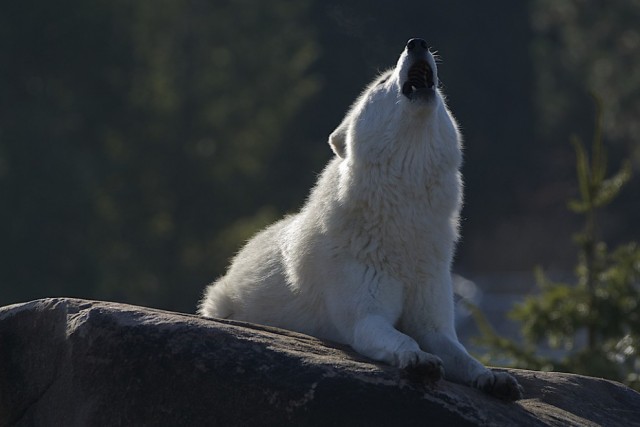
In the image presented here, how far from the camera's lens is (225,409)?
18.3 feet

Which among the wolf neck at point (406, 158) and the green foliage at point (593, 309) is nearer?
the wolf neck at point (406, 158)

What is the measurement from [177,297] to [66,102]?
A: 17.4 ft

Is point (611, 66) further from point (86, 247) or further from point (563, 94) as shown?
point (86, 247)

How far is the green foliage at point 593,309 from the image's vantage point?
10141 mm

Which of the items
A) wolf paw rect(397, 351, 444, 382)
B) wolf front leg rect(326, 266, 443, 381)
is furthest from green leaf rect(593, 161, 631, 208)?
wolf paw rect(397, 351, 444, 382)

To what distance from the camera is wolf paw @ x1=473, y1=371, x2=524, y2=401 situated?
588cm

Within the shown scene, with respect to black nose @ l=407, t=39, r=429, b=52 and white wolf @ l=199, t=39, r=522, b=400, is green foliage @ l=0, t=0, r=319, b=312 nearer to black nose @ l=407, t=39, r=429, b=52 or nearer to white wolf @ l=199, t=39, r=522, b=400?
white wolf @ l=199, t=39, r=522, b=400

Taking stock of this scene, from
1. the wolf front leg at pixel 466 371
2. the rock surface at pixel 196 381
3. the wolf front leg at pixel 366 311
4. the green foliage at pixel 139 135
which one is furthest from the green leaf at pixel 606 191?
the green foliage at pixel 139 135

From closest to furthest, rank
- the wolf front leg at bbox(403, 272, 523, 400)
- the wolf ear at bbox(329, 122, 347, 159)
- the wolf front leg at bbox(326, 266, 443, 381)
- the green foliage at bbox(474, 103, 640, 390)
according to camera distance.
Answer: the wolf front leg at bbox(326, 266, 443, 381)
the wolf front leg at bbox(403, 272, 523, 400)
the wolf ear at bbox(329, 122, 347, 159)
the green foliage at bbox(474, 103, 640, 390)

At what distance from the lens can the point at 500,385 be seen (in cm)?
591

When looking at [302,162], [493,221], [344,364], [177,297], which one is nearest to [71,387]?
[344,364]

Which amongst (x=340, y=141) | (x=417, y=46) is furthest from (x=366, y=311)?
(x=417, y=46)

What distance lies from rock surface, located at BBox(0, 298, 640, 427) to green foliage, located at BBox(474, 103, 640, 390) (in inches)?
158

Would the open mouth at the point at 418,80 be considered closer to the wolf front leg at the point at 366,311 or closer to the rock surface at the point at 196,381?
the wolf front leg at the point at 366,311
